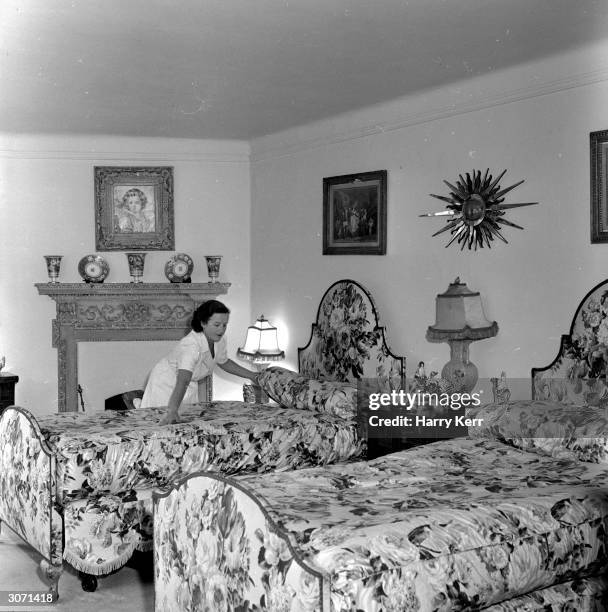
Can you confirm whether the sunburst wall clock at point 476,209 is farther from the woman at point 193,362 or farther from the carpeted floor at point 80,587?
the carpeted floor at point 80,587

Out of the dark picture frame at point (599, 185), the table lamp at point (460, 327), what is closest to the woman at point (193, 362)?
the table lamp at point (460, 327)

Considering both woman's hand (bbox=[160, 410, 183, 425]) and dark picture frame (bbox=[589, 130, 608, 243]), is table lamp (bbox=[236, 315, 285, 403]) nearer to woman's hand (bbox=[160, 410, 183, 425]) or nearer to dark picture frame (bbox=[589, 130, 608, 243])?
woman's hand (bbox=[160, 410, 183, 425])

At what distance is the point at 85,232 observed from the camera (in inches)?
290

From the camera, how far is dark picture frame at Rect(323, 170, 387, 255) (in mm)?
5935

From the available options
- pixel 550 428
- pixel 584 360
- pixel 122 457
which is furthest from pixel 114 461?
pixel 584 360

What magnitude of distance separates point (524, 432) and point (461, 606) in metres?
1.52

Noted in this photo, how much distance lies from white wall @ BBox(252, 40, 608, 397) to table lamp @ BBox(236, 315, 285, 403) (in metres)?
0.13

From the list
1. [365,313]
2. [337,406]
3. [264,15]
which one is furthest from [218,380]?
[264,15]

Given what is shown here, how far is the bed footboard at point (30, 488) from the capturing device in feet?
13.7

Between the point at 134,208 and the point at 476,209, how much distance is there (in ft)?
11.1

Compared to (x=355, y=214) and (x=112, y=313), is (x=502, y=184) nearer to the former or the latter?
(x=355, y=214)

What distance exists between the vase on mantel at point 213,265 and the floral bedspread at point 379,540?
12.9ft

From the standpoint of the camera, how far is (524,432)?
409 cm

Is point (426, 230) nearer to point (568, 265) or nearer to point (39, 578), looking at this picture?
point (568, 265)
